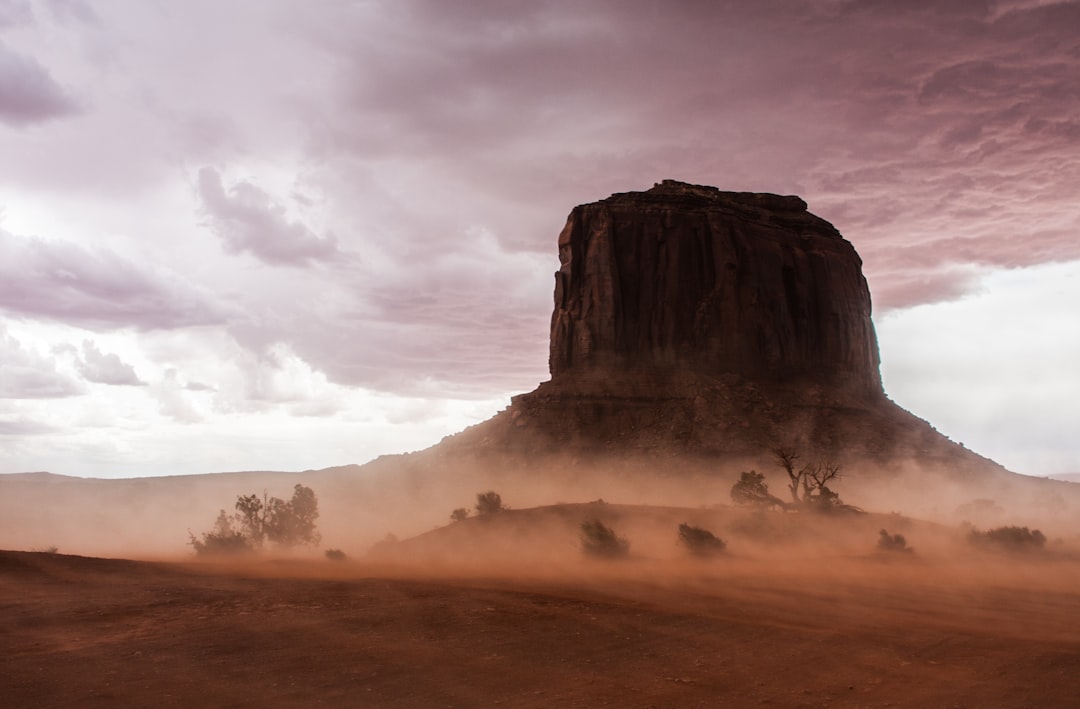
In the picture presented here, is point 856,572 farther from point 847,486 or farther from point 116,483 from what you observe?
point 116,483

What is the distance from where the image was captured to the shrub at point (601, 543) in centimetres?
3139

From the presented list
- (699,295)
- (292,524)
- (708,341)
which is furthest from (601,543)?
(699,295)

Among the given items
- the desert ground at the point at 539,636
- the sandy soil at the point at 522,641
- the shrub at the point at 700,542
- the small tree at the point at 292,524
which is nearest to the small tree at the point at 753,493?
the shrub at the point at 700,542

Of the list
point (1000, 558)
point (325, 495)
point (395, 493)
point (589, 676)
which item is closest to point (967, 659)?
point (589, 676)

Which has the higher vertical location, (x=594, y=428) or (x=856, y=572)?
(x=594, y=428)

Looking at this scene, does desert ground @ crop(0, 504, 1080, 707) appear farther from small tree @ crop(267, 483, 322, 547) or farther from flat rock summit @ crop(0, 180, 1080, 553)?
flat rock summit @ crop(0, 180, 1080, 553)

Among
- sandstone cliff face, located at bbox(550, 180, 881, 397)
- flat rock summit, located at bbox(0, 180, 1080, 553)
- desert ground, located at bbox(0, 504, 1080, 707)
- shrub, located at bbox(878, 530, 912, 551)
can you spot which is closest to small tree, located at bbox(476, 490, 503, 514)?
flat rock summit, located at bbox(0, 180, 1080, 553)

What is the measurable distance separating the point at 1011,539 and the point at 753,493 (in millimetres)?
12279

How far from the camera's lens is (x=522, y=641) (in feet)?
49.5

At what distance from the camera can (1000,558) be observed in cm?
3216

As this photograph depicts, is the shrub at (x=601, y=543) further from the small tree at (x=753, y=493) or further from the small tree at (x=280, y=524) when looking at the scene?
the small tree at (x=280, y=524)

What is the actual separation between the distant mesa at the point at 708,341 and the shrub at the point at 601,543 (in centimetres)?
3619

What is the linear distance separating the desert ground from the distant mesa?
144 ft

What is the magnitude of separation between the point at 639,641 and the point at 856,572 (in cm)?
1446
